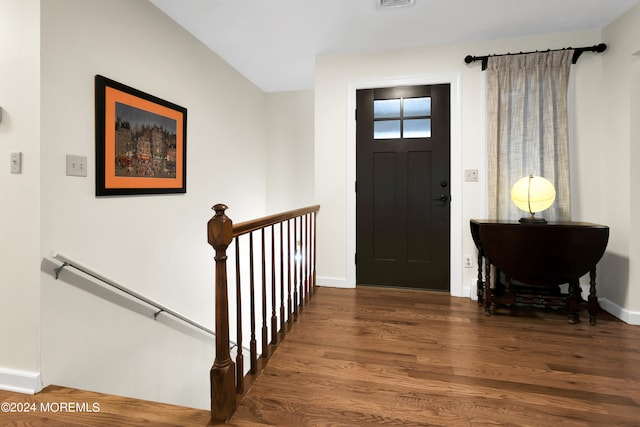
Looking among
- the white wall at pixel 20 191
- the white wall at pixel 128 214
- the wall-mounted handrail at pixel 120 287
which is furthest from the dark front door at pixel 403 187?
the white wall at pixel 20 191

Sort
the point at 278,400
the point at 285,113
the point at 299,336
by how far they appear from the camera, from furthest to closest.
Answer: the point at 285,113
the point at 299,336
the point at 278,400

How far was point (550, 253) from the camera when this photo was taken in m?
2.34

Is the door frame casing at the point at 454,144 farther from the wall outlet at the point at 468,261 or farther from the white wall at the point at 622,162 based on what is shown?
the white wall at the point at 622,162

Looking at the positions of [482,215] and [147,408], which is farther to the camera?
[482,215]

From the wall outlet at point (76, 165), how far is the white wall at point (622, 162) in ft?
12.1

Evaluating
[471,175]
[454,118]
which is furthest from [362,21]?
[471,175]

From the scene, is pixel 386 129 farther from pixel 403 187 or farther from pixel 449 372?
pixel 449 372

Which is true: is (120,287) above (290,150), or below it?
below

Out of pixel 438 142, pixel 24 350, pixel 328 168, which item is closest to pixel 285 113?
pixel 328 168

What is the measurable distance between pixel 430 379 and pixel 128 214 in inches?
83.7

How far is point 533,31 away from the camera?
2799mm

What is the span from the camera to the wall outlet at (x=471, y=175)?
3.01 m

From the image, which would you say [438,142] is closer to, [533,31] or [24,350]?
[533,31]

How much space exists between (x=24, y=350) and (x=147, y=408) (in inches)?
29.8
